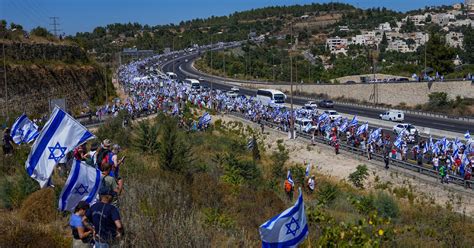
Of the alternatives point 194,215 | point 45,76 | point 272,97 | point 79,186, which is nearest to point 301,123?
point 45,76

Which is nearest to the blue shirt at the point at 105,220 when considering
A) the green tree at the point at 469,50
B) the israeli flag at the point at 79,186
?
the israeli flag at the point at 79,186

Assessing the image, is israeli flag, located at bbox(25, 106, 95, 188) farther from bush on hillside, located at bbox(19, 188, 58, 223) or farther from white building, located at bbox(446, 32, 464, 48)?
white building, located at bbox(446, 32, 464, 48)

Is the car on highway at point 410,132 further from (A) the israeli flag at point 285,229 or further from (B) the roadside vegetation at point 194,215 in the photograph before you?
(A) the israeli flag at point 285,229

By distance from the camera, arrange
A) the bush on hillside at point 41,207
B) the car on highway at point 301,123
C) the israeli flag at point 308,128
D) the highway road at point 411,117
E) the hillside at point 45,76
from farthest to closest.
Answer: the highway road at point 411,117 → the car on highway at point 301,123 → the israeli flag at point 308,128 → the hillside at point 45,76 → the bush on hillside at point 41,207

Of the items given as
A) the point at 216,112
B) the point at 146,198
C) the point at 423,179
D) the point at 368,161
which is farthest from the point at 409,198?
the point at 216,112

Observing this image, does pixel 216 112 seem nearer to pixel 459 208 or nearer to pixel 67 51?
pixel 67 51

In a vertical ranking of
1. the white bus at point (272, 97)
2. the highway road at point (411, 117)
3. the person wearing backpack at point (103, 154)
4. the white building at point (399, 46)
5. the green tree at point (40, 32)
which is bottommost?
the highway road at point (411, 117)
